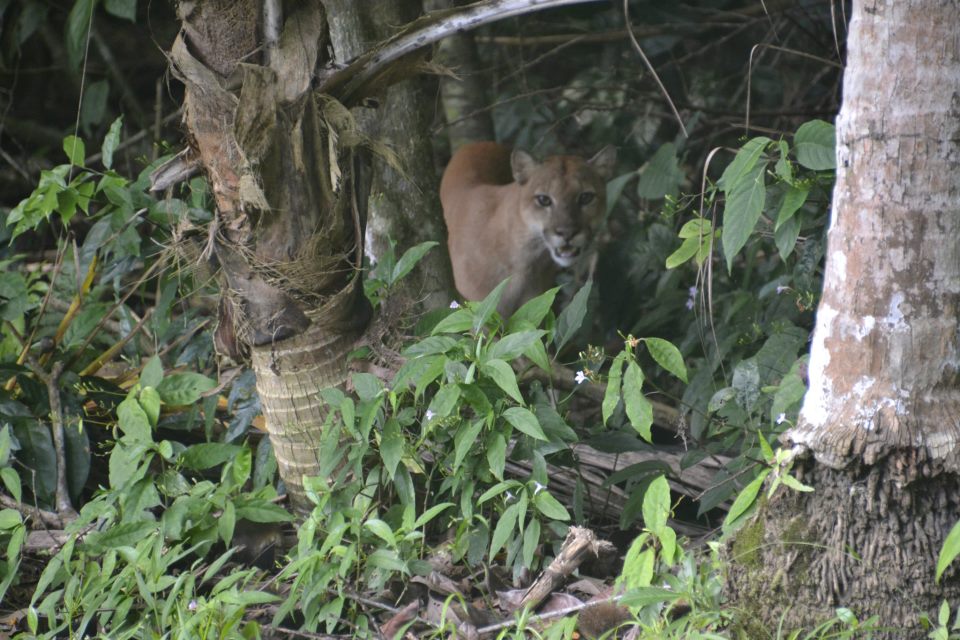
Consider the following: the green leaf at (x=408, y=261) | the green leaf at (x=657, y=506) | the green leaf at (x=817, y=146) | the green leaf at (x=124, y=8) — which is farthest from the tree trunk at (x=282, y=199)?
the green leaf at (x=124, y=8)

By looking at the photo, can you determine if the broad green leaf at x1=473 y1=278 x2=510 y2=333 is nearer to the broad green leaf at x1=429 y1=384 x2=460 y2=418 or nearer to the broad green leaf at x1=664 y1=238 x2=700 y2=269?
the broad green leaf at x1=429 y1=384 x2=460 y2=418

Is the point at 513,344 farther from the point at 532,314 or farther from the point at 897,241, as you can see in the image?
the point at 897,241

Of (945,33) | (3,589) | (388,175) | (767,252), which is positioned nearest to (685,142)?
(767,252)

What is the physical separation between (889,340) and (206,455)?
2101mm

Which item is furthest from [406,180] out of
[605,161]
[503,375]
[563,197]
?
[605,161]

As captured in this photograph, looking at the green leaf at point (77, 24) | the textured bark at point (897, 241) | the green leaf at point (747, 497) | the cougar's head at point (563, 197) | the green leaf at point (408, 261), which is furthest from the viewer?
the cougar's head at point (563, 197)

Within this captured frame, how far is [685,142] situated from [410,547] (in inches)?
140

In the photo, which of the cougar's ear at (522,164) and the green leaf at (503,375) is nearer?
the green leaf at (503,375)

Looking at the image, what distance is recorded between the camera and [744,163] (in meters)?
2.71

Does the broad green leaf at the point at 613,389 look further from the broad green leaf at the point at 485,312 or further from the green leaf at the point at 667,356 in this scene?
the broad green leaf at the point at 485,312

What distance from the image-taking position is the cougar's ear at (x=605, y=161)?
6301mm

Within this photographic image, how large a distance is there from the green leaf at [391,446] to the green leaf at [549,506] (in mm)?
394

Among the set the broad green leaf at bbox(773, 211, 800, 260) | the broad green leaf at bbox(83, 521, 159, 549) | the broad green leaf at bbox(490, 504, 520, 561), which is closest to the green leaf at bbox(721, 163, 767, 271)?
the broad green leaf at bbox(773, 211, 800, 260)

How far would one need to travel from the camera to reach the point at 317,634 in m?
2.84
